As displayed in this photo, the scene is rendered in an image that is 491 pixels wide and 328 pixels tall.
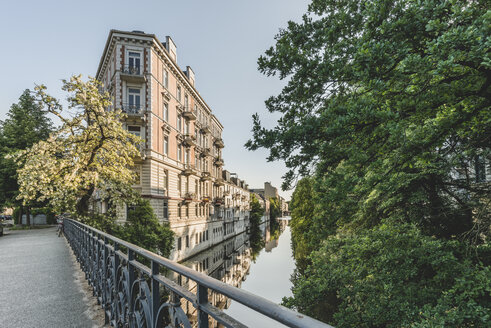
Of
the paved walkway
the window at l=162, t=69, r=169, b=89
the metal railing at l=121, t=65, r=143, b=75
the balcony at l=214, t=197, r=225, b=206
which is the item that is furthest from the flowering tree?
the balcony at l=214, t=197, r=225, b=206

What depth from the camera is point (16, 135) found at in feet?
98.5

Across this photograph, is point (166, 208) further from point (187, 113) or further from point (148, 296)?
point (148, 296)

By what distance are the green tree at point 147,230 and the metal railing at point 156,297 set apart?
38.6ft

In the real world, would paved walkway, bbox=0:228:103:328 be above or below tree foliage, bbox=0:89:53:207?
below

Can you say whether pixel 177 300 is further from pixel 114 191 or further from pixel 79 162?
pixel 114 191

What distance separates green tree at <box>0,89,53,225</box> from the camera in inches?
1100

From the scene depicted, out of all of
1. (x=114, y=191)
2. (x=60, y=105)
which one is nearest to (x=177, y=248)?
(x=114, y=191)

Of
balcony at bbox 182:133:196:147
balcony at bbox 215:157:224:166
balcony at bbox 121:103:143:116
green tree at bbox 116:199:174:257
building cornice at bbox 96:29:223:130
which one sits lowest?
green tree at bbox 116:199:174:257

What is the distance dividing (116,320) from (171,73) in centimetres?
2501

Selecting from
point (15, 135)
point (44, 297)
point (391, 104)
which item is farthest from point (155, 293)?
point (15, 135)

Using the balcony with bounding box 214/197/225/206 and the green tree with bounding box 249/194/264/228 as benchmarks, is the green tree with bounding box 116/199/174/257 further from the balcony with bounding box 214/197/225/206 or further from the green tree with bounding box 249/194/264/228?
the green tree with bounding box 249/194/264/228

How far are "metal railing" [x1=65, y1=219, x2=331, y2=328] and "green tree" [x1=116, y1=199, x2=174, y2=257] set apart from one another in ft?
38.6

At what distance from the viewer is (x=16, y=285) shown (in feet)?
19.1

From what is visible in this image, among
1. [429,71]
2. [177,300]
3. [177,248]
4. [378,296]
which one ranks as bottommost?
[177,248]
